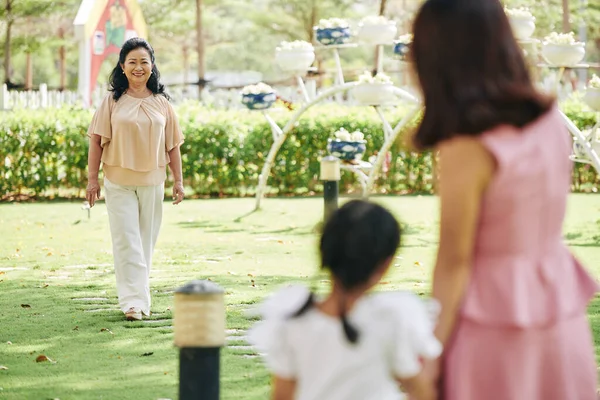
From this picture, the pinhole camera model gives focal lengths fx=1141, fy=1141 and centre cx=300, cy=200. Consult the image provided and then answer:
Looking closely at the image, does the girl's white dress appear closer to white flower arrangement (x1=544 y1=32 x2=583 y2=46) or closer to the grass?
the grass

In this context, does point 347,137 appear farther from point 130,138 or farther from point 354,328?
point 354,328

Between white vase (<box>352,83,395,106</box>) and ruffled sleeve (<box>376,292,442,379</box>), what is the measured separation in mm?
9533

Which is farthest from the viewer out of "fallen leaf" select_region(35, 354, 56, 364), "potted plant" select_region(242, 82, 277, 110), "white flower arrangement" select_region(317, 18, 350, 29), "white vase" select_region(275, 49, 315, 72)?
"potted plant" select_region(242, 82, 277, 110)

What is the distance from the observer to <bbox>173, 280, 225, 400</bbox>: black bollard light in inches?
125

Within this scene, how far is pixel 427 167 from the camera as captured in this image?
17.3 metres

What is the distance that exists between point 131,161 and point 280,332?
14.2ft

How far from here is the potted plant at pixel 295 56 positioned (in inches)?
522

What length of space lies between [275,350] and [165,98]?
4.65 metres

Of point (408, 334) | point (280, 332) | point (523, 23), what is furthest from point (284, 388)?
point (523, 23)

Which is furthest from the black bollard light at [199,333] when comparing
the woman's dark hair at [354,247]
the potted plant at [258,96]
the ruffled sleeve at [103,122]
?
the potted plant at [258,96]

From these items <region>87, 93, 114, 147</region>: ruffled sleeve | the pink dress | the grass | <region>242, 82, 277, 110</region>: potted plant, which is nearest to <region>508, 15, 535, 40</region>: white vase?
the grass

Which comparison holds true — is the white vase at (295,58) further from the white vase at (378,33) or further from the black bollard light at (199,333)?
the black bollard light at (199,333)

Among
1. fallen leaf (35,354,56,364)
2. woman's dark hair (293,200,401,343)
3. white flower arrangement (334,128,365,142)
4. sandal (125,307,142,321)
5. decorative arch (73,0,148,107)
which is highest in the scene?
decorative arch (73,0,148,107)

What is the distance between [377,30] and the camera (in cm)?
1230
